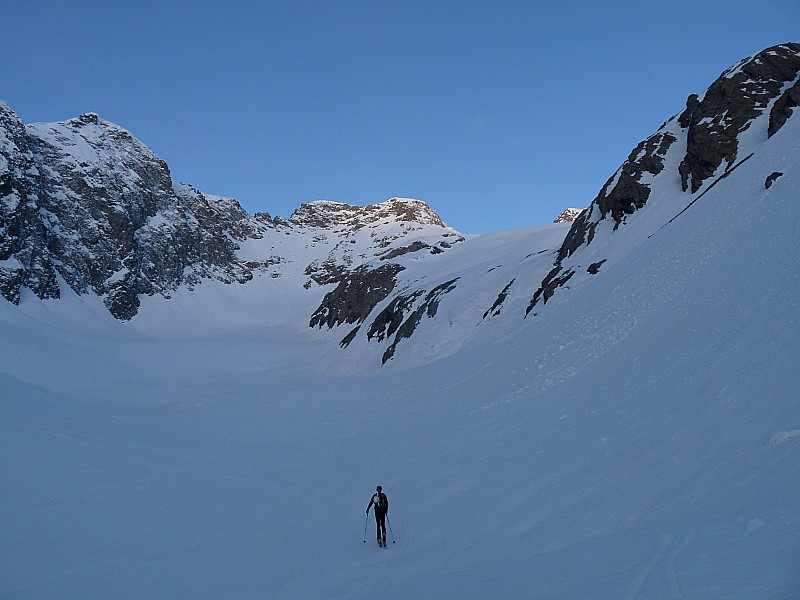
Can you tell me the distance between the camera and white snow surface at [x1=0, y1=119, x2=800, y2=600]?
7.79 meters

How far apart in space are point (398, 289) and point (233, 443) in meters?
44.5

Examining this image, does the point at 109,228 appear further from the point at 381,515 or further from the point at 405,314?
the point at 381,515

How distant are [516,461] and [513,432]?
2855 millimetres

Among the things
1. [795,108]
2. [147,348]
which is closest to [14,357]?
[147,348]

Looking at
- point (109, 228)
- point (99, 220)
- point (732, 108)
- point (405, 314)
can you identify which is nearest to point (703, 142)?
point (732, 108)

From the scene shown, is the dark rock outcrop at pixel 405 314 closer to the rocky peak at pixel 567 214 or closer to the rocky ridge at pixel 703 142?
the rocky ridge at pixel 703 142

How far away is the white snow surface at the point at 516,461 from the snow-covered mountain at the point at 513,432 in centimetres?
8

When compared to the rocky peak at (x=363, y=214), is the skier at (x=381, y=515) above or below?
below

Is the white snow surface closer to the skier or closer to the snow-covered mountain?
the snow-covered mountain

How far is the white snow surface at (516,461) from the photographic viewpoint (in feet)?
25.6

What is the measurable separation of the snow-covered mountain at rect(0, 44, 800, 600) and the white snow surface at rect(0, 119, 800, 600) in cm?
8

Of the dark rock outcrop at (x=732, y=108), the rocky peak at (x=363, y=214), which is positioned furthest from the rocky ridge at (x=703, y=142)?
the rocky peak at (x=363, y=214)

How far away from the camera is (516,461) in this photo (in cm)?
1389

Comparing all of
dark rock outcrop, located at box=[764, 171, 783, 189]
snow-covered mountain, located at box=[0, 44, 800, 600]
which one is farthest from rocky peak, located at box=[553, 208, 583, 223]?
dark rock outcrop, located at box=[764, 171, 783, 189]
